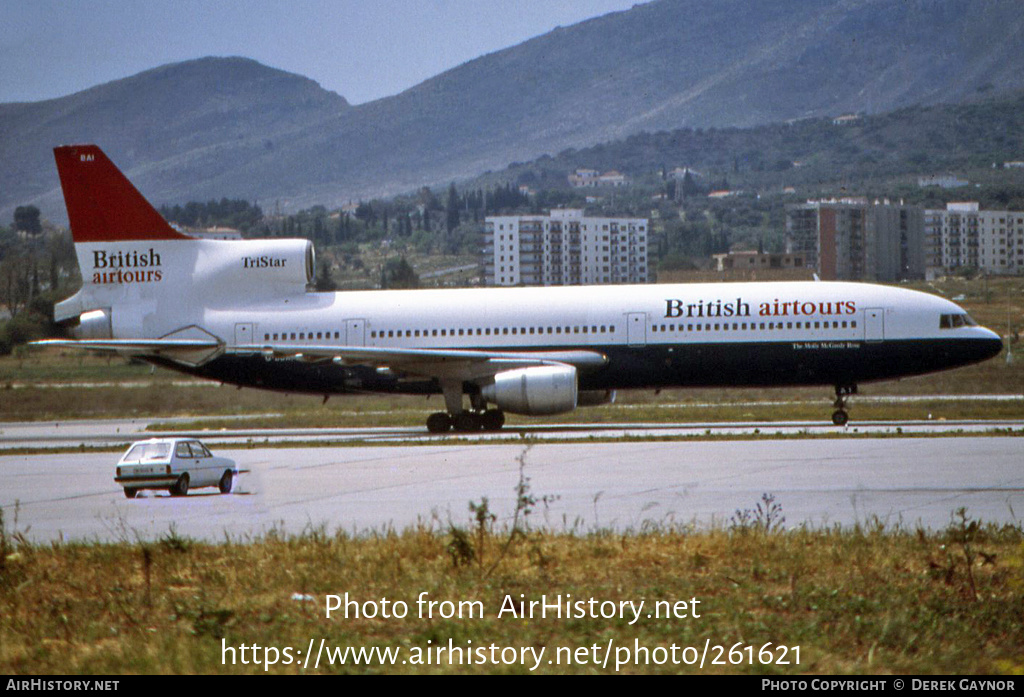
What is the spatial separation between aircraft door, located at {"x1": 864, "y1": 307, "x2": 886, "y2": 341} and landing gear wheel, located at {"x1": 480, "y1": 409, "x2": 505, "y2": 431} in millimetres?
9979

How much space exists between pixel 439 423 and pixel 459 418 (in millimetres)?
571

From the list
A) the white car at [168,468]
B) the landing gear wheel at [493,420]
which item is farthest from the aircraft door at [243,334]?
the white car at [168,468]

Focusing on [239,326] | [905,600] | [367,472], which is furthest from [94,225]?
[905,600]

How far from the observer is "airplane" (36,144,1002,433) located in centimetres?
3416

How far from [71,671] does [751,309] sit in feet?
87.8

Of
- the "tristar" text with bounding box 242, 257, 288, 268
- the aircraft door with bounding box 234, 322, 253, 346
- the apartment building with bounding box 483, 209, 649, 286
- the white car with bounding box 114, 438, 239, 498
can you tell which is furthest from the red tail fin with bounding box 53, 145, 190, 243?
the apartment building with bounding box 483, 209, 649, 286

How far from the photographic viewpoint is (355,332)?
36.6m

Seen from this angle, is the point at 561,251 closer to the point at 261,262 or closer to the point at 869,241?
the point at 869,241

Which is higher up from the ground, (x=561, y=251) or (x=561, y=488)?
(x=561, y=251)

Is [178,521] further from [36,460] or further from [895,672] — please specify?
[36,460]

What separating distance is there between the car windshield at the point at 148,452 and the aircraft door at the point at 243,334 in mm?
16864

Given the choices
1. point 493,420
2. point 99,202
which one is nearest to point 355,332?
point 493,420

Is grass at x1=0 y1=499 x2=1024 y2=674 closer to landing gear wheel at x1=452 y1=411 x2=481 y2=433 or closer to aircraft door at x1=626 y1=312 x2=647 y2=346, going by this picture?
aircraft door at x1=626 y1=312 x2=647 y2=346

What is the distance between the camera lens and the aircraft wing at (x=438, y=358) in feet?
112
